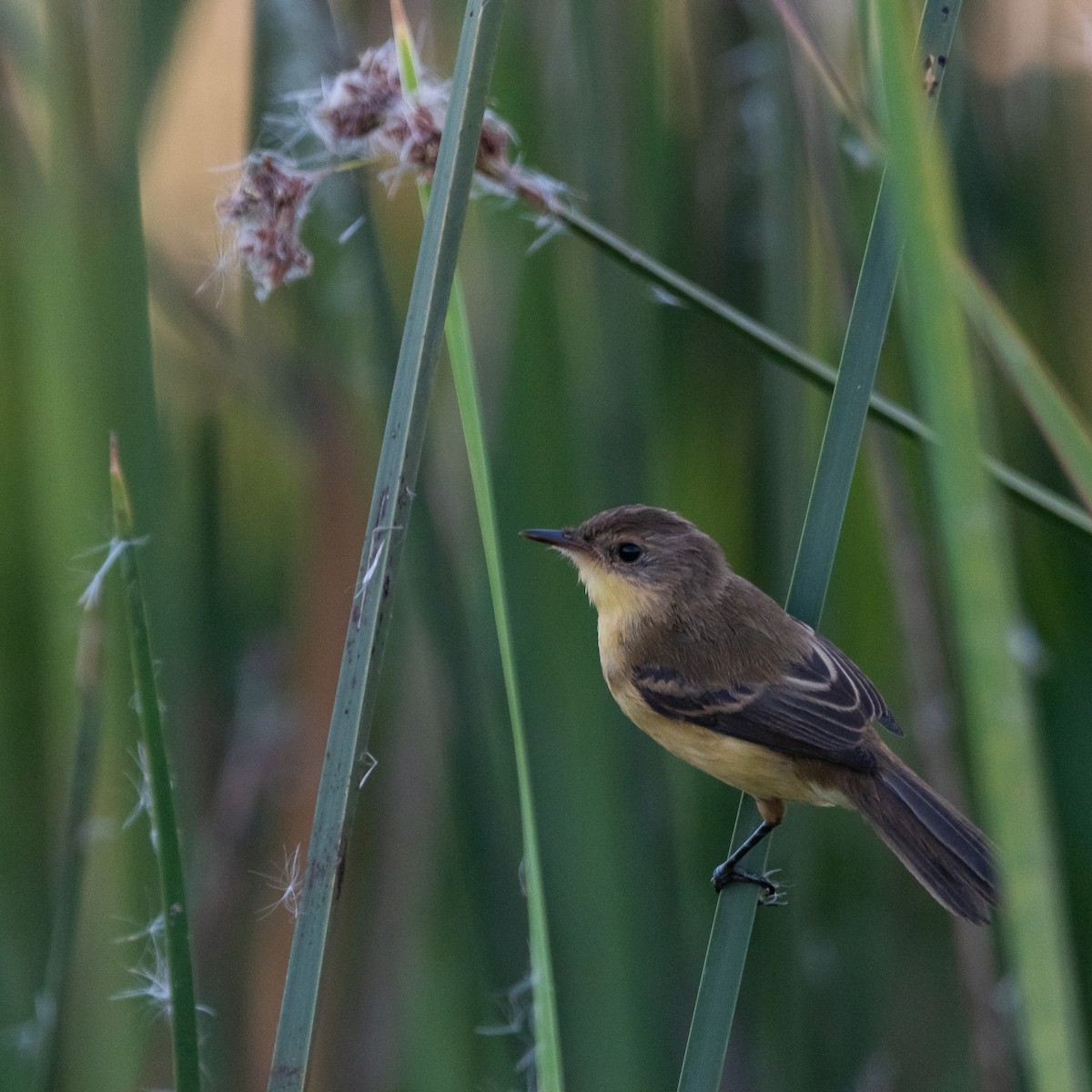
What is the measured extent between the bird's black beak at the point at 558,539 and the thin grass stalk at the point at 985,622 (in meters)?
1.07

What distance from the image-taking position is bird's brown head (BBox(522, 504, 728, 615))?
2.01 metres

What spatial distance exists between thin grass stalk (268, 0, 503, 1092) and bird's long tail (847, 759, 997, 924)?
877 millimetres

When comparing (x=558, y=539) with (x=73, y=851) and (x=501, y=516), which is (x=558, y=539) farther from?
(x=73, y=851)

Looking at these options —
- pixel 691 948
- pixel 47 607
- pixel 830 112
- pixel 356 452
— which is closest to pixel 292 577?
pixel 356 452

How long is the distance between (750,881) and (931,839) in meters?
0.32

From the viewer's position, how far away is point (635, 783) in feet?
6.37

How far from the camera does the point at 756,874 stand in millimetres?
1595

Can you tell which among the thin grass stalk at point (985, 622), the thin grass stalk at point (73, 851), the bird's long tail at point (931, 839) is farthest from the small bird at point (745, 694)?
the thin grass stalk at point (985, 622)

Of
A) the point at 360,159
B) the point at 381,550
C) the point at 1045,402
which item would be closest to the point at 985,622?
the point at 381,550

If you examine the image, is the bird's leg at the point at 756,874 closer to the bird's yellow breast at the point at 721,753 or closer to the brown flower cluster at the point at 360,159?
the bird's yellow breast at the point at 721,753

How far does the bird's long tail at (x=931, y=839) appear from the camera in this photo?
5.26ft

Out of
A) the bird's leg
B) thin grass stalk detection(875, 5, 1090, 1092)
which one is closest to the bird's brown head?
the bird's leg

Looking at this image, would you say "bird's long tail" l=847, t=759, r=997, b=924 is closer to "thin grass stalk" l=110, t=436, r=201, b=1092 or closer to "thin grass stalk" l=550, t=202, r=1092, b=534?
"thin grass stalk" l=550, t=202, r=1092, b=534

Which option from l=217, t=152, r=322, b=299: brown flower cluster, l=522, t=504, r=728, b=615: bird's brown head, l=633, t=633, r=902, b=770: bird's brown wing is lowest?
l=633, t=633, r=902, b=770: bird's brown wing
